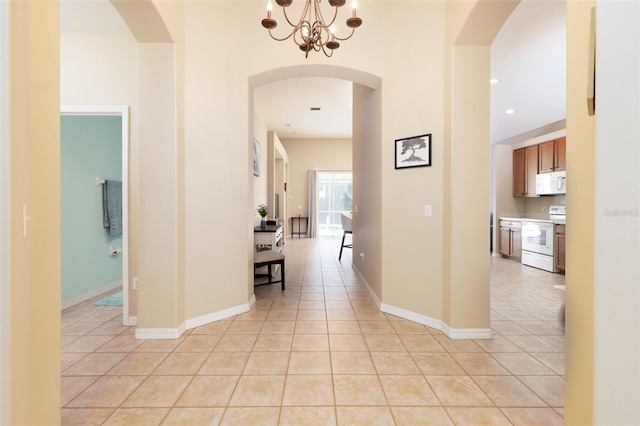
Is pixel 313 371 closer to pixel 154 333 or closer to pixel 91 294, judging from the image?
pixel 154 333

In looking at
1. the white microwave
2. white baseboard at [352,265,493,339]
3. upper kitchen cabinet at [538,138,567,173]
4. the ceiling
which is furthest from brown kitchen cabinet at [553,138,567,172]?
white baseboard at [352,265,493,339]

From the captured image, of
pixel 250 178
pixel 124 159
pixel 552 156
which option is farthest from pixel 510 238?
pixel 124 159

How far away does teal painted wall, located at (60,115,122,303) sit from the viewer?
11.9 ft

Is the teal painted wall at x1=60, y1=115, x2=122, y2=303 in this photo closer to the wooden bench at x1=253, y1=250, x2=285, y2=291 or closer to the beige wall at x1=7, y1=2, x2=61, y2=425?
the wooden bench at x1=253, y1=250, x2=285, y2=291

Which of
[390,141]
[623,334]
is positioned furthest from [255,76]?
[623,334]

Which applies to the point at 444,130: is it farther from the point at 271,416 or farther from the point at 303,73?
the point at 271,416

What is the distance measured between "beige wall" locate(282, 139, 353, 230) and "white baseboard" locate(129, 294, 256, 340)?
287 inches

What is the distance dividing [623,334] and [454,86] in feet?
7.61

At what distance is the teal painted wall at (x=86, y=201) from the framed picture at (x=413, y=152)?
3.79 metres

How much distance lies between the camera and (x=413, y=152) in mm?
2973

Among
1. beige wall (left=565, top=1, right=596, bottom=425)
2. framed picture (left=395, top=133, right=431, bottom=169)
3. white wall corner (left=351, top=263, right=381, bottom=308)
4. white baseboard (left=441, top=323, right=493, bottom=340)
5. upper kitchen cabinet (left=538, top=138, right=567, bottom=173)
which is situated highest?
upper kitchen cabinet (left=538, top=138, right=567, bottom=173)

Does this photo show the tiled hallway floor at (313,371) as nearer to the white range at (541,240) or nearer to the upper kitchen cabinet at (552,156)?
the white range at (541,240)

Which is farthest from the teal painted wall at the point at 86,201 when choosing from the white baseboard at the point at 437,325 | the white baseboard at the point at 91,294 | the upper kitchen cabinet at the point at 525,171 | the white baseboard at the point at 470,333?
the upper kitchen cabinet at the point at 525,171

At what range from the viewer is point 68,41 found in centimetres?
289
